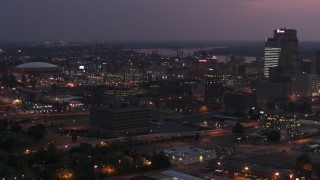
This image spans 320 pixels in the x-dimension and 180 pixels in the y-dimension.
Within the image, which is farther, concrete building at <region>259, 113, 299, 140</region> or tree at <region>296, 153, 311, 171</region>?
concrete building at <region>259, 113, 299, 140</region>

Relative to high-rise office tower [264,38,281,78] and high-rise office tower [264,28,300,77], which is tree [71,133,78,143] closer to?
high-rise office tower [264,28,300,77]

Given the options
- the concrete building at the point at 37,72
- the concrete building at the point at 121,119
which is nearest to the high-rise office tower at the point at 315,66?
the concrete building at the point at 37,72

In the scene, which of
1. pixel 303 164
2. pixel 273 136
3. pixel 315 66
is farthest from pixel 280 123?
pixel 315 66

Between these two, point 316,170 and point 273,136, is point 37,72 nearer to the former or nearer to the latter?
point 273,136

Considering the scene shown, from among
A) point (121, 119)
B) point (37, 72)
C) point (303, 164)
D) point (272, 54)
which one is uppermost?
point (272, 54)

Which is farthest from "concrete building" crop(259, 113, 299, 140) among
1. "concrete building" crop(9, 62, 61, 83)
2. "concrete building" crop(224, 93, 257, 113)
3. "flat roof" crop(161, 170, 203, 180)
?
"concrete building" crop(9, 62, 61, 83)

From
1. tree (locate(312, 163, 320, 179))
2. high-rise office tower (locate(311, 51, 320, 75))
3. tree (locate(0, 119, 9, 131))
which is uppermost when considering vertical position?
high-rise office tower (locate(311, 51, 320, 75))

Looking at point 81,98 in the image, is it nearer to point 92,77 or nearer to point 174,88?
point 174,88

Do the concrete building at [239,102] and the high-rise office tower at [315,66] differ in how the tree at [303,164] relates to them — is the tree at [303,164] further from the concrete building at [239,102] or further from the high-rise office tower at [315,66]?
the high-rise office tower at [315,66]
